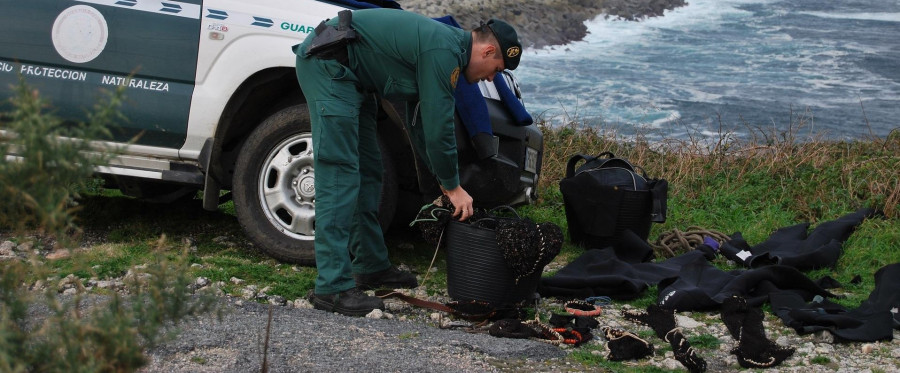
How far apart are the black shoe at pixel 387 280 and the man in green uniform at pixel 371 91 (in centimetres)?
48

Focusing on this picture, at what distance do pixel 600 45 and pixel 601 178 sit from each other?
17.4 m

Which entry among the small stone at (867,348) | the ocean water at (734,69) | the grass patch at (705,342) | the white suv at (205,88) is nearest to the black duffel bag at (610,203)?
the white suv at (205,88)

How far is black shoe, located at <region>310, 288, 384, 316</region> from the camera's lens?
498 cm

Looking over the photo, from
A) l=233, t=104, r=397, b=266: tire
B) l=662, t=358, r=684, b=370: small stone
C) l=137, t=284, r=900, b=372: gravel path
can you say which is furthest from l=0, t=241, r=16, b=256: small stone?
l=662, t=358, r=684, b=370: small stone

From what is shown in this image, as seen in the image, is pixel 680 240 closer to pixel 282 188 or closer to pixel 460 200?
pixel 460 200

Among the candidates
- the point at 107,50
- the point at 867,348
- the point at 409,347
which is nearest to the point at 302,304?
the point at 409,347

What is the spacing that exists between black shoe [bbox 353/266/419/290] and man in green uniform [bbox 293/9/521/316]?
0.48 meters

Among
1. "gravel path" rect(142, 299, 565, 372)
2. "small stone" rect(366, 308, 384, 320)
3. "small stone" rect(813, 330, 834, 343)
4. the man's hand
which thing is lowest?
"small stone" rect(366, 308, 384, 320)

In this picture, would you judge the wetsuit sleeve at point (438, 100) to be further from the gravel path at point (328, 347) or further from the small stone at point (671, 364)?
the small stone at point (671, 364)

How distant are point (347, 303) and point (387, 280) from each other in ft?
2.26

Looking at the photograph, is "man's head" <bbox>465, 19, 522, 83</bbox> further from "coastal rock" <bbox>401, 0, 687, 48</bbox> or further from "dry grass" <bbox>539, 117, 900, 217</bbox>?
"coastal rock" <bbox>401, 0, 687, 48</bbox>

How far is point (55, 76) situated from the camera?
566 centimetres

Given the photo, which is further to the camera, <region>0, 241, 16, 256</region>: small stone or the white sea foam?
the white sea foam

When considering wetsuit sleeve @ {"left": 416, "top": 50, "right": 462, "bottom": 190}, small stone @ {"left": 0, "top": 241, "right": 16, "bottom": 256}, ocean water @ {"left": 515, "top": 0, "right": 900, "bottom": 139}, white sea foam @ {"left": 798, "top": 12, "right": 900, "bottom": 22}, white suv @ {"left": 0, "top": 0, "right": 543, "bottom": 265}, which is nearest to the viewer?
wetsuit sleeve @ {"left": 416, "top": 50, "right": 462, "bottom": 190}
